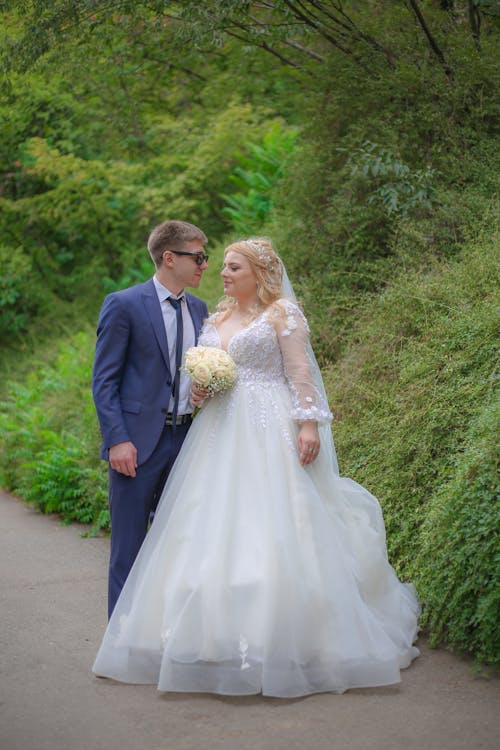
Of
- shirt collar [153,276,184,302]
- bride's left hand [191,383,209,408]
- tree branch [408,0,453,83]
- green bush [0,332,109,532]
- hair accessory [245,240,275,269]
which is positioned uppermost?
tree branch [408,0,453,83]

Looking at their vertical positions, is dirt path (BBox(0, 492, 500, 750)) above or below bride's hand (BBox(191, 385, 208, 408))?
below

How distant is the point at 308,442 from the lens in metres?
4.77

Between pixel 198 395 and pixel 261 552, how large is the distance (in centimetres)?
100

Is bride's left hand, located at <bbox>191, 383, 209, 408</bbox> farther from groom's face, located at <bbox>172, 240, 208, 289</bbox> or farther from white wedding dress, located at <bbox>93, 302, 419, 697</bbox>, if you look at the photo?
groom's face, located at <bbox>172, 240, 208, 289</bbox>

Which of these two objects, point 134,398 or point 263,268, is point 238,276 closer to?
point 263,268

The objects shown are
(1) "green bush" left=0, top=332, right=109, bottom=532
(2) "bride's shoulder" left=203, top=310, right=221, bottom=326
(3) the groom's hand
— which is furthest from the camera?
(1) "green bush" left=0, top=332, right=109, bottom=532

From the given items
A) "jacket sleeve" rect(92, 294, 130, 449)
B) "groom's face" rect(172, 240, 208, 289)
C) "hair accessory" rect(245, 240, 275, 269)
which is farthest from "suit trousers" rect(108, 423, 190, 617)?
"hair accessory" rect(245, 240, 275, 269)

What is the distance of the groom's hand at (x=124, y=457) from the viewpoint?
4.87 m

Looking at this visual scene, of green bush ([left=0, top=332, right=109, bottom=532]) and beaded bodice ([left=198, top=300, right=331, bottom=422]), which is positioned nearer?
beaded bodice ([left=198, top=300, right=331, bottom=422])

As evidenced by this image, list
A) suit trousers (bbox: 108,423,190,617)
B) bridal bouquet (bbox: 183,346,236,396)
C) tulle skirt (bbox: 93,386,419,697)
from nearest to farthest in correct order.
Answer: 1. tulle skirt (bbox: 93,386,419,697)
2. bridal bouquet (bbox: 183,346,236,396)
3. suit trousers (bbox: 108,423,190,617)

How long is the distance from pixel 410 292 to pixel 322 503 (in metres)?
3.21

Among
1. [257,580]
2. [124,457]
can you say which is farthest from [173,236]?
[257,580]

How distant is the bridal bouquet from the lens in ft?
15.6

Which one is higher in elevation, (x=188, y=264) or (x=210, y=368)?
(x=188, y=264)
